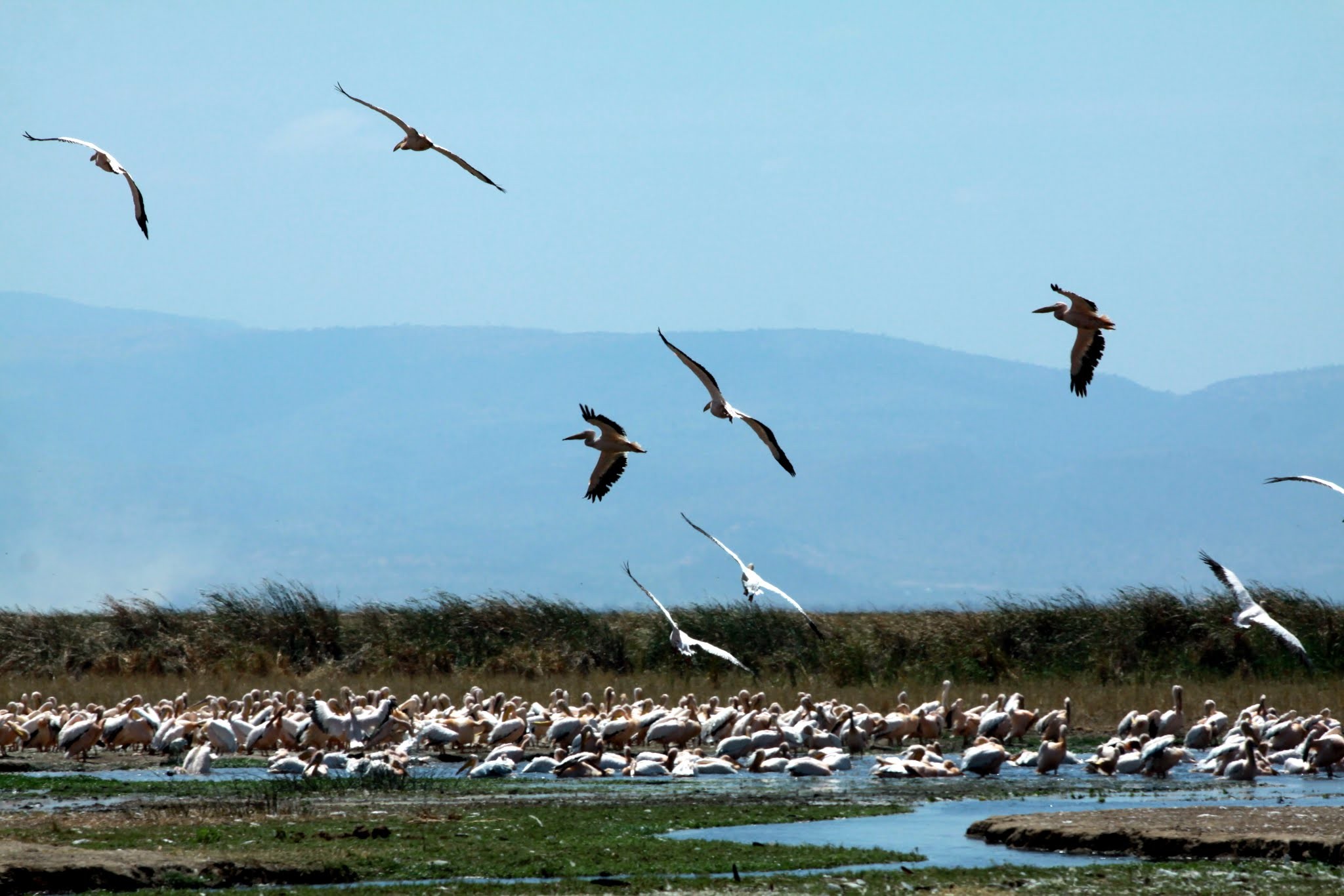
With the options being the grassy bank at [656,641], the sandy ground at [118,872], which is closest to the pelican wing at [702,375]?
the sandy ground at [118,872]

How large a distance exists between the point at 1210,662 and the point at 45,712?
17.8 meters

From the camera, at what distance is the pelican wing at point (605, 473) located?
634 inches

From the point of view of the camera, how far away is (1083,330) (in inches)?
659

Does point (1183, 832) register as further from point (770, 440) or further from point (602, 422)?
point (602, 422)

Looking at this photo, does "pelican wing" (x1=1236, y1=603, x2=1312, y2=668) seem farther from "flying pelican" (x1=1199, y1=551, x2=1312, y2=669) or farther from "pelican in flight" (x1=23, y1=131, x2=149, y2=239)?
"pelican in flight" (x1=23, y1=131, x2=149, y2=239)

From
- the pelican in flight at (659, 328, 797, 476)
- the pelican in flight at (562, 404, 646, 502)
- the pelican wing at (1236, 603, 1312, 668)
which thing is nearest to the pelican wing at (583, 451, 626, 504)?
the pelican in flight at (562, 404, 646, 502)

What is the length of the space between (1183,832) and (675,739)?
8.76 m

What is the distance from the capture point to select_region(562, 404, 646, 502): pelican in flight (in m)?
15.9

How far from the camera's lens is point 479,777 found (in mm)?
18453

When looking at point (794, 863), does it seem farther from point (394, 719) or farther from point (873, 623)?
point (873, 623)

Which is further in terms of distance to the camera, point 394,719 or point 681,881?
point 394,719

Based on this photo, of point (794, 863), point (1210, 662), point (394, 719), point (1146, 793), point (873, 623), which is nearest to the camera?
point (794, 863)

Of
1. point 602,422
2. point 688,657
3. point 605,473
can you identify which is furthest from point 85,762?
point 688,657

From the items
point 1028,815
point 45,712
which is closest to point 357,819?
point 1028,815
